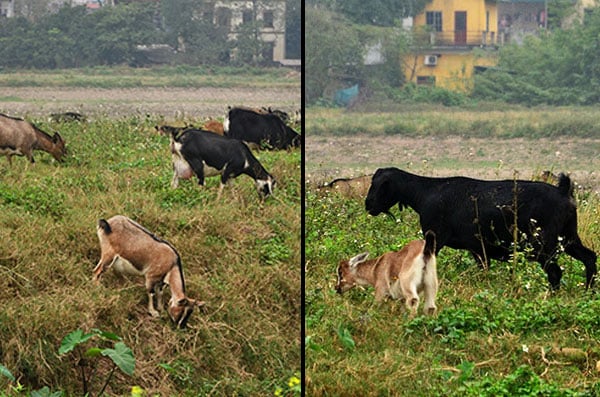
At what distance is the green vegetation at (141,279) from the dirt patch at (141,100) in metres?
0.07

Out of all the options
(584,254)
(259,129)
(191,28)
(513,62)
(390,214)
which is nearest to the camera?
(584,254)

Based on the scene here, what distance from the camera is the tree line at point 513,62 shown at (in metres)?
6.42

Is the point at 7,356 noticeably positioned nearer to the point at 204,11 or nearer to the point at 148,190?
the point at 148,190

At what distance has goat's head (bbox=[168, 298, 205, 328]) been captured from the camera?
589cm

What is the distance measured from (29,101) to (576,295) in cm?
258

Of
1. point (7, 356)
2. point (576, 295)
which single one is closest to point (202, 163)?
point (7, 356)

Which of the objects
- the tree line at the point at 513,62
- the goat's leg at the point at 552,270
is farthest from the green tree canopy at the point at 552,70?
the goat's leg at the point at 552,270

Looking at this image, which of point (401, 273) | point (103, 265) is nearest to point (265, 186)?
point (103, 265)

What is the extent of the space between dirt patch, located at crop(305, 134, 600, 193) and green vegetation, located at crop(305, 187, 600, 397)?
492mm

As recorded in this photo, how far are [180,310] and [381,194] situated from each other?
0.97 m

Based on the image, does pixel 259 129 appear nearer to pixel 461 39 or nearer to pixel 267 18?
pixel 267 18

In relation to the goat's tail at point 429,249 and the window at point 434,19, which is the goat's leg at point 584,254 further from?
the window at point 434,19

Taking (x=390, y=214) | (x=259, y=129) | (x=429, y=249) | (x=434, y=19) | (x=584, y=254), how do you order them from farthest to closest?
(x=259, y=129) → (x=434, y=19) → (x=390, y=214) → (x=584, y=254) → (x=429, y=249)

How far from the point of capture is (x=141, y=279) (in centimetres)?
596
